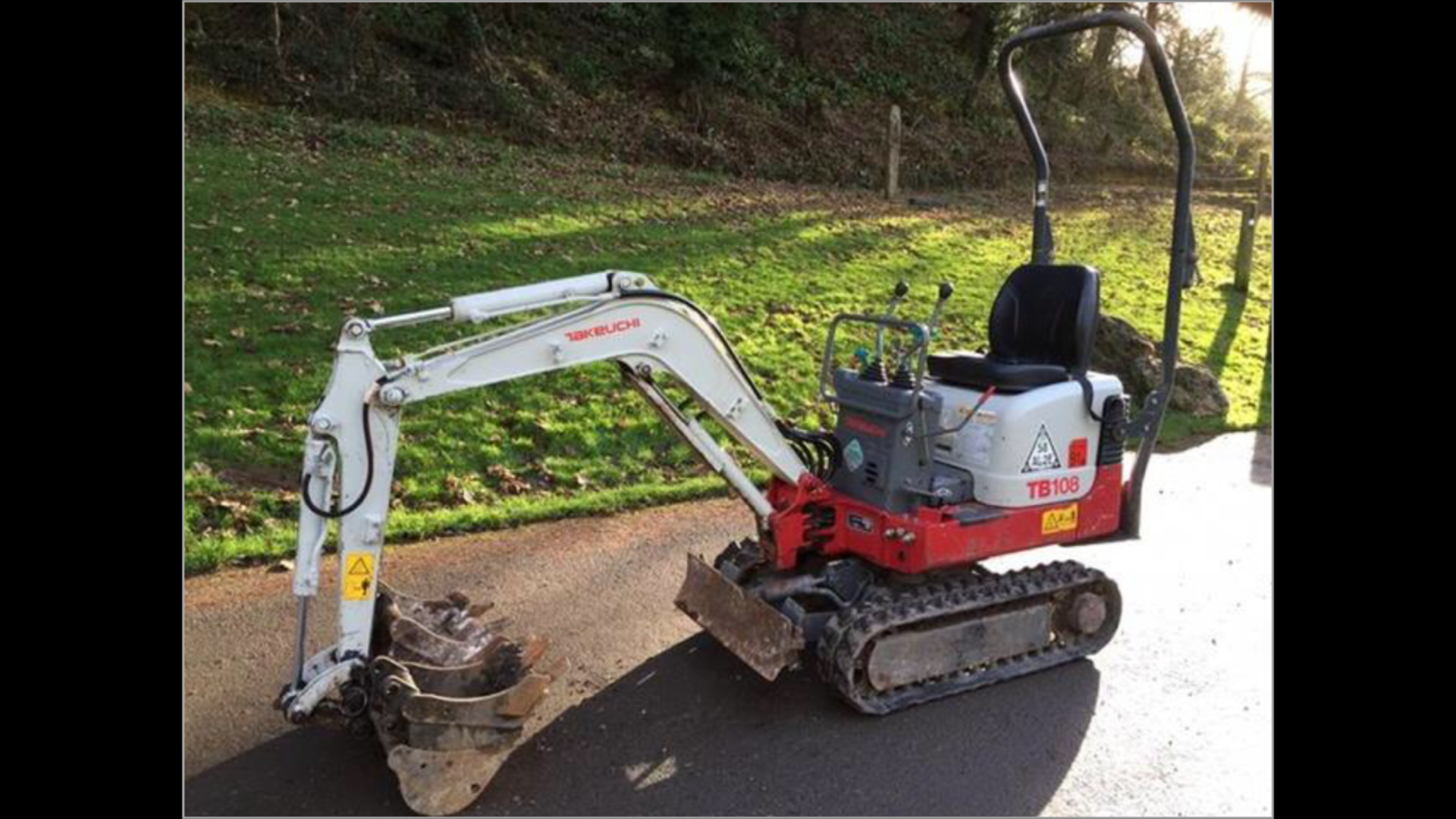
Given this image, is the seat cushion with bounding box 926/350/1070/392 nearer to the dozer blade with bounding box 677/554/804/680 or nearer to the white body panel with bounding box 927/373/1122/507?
the white body panel with bounding box 927/373/1122/507

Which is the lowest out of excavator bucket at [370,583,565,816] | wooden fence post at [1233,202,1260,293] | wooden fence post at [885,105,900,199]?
excavator bucket at [370,583,565,816]

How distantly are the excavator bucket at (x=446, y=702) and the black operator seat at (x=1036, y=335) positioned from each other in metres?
2.64

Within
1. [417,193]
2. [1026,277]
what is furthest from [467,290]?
[1026,277]

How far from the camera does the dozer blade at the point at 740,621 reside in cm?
471

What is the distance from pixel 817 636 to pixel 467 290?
6.88 m

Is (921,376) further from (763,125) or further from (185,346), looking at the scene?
(763,125)

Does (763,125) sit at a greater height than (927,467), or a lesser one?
greater

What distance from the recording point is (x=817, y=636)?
5.11 meters

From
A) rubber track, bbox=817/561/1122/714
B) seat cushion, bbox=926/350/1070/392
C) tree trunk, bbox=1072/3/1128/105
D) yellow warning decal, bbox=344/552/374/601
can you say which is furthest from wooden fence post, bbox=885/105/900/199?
yellow warning decal, bbox=344/552/374/601

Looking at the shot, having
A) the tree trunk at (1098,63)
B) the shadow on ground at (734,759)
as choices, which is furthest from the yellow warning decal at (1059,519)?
the tree trunk at (1098,63)

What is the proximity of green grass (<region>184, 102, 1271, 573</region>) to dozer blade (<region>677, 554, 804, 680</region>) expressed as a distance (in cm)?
207

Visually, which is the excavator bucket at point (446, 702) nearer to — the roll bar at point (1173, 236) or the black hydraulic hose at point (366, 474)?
the black hydraulic hose at point (366, 474)

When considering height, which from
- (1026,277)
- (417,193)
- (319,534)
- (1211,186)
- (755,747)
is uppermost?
(1211,186)

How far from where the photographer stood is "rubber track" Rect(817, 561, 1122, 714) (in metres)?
4.70
